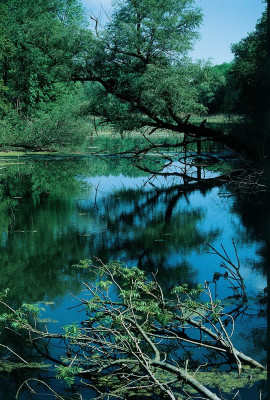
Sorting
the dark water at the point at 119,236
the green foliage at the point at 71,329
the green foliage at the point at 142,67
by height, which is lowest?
the dark water at the point at 119,236

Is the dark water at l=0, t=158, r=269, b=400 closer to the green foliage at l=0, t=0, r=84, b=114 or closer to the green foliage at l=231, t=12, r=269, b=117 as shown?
the green foliage at l=0, t=0, r=84, b=114

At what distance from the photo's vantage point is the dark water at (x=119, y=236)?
6.02m

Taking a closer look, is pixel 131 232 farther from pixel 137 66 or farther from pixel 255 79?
pixel 255 79

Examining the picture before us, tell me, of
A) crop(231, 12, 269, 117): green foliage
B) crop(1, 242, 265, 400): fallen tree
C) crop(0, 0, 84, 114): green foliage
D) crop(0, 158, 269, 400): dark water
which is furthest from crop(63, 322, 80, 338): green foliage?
crop(231, 12, 269, 117): green foliage

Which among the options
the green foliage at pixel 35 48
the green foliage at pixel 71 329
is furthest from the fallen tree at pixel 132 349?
the green foliage at pixel 35 48

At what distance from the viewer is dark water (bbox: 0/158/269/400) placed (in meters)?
6.02

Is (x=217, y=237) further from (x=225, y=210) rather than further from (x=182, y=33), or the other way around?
(x=182, y=33)

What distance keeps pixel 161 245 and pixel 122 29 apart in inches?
430

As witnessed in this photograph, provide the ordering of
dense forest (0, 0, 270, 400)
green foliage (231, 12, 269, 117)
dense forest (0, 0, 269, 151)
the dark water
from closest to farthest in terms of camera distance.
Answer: dense forest (0, 0, 270, 400) < the dark water < dense forest (0, 0, 269, 151) < green foliage (231, 12, 269, 117)

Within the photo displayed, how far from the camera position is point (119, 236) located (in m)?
9.55

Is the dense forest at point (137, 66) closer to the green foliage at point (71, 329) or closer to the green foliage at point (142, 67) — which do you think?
the green foliage at point (142, 67)

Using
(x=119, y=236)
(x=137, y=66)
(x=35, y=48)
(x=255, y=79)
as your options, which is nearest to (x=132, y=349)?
(x=119, y=236)

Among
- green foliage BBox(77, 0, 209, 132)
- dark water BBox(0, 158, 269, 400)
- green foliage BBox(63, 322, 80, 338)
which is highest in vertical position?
green foliage BBox(77, 0, 209, 132)

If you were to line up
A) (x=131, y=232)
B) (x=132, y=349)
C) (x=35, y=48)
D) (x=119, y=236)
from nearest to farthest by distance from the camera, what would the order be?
1. (x=132, y=349)
2. (x=119, y=236)
3. (x=131, y=232)
4. (x=35, y=48)
